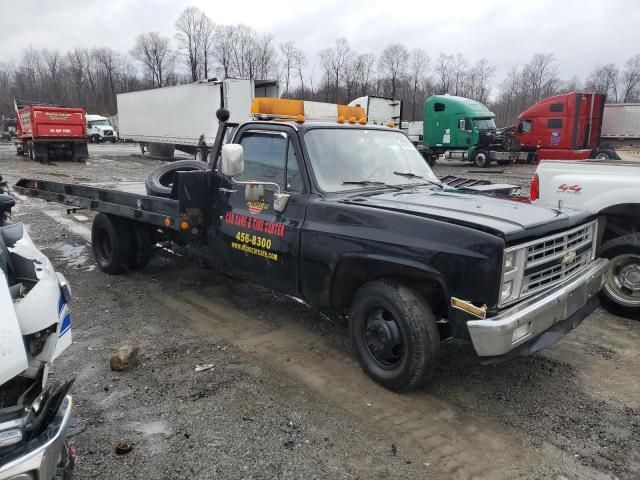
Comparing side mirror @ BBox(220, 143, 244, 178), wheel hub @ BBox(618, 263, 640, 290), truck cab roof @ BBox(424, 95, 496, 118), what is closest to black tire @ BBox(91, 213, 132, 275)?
side mirror @ BBox(220, 143, 244, 178)

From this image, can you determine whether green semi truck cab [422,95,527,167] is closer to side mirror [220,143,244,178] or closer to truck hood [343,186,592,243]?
truck hood [343,186,592,243]

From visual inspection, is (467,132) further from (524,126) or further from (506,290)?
(506,290)

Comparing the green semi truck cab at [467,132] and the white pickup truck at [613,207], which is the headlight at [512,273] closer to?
the white pickup truck at [613,207]

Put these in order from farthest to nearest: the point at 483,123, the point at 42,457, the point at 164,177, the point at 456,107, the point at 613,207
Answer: the point at 483,123
the point at 456,107
the point at 164,177
the point at 613,207
the point at 42,457

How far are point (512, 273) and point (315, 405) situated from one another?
1.64m

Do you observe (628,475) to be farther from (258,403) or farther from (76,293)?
(76,293)

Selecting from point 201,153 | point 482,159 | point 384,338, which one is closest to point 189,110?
point 201,153

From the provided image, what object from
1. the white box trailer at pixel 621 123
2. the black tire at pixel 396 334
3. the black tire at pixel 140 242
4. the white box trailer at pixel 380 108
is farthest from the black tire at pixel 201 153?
the black tire at pixel 396 334

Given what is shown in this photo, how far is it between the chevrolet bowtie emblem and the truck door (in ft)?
6.75

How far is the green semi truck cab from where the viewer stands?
A: 81.2 feet

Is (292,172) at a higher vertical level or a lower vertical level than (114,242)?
higher

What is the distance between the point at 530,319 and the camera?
3.23 meters

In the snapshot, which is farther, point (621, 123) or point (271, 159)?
point (621, 123)

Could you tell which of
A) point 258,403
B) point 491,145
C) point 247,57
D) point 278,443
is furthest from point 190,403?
point 247,57
